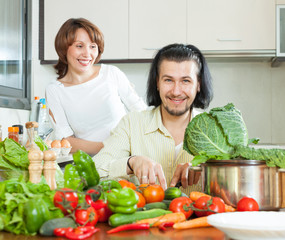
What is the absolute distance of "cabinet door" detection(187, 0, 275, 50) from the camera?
123 inches

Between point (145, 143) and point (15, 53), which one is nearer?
point (145, 143)

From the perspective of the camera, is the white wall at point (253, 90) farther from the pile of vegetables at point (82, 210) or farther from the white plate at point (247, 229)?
the white plate at point (247, 229)

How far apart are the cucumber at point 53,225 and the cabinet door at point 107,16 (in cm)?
A: 262

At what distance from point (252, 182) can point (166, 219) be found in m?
0.23

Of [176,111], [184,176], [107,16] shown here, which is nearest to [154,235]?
[184,176]

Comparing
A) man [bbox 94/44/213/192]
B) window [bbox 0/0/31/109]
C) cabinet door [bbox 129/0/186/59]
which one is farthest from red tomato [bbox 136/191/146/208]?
cabinet door [bbox 129/0/186/59]

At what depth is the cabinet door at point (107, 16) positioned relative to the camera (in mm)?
3281

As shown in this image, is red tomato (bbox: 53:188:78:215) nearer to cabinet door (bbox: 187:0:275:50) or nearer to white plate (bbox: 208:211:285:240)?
white plate (bbox: 208:211:285:240)

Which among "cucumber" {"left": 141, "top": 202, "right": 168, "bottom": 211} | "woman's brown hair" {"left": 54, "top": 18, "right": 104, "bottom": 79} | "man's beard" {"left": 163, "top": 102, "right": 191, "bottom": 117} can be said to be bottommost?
"cucumber" {"left": 141, "top": 202, "right": 168, "bottom": 211}

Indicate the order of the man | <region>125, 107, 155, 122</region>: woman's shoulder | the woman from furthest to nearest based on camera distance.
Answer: the woman
<region>125, 107, 155, 122</region>: woman's shoulder
the man

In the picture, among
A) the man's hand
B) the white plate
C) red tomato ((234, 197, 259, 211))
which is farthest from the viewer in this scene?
the man's hand

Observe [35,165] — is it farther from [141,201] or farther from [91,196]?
[141,201]

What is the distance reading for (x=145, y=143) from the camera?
185 centimetres

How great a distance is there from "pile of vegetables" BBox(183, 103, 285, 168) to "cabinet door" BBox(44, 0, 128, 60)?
226cm
